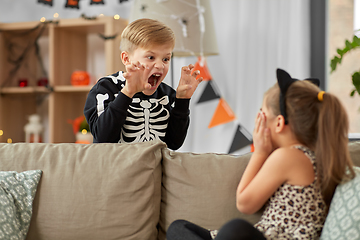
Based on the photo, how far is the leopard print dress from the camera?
1.02m

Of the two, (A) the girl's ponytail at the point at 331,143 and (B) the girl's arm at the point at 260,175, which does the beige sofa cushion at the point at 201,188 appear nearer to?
(B) the girl's arm at the point at 260,175

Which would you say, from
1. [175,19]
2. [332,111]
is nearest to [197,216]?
[332,111]

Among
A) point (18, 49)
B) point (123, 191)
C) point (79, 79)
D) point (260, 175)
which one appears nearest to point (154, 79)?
point (123, 191)

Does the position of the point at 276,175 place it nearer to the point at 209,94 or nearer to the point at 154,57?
the point at 154,57

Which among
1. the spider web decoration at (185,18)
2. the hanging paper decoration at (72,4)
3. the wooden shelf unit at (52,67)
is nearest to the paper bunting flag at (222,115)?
the spider web decoration at (185,18)

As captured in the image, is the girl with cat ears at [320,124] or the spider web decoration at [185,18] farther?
the spider web decoration at [185,18]

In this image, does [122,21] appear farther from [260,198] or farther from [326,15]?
[260,198]

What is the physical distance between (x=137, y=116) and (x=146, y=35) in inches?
12.2

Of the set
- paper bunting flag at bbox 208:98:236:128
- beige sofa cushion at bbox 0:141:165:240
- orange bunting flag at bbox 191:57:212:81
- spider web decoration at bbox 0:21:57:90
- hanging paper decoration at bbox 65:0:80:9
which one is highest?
hanging paper decoration at bbox 65:0:80:9

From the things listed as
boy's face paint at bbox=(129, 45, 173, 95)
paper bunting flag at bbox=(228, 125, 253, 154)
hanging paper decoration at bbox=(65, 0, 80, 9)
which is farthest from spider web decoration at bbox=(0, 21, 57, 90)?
boy's face paint at bbox=(129, 45, 173, 95)

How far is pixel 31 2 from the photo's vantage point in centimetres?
317

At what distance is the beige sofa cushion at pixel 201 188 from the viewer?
1212 millimetres

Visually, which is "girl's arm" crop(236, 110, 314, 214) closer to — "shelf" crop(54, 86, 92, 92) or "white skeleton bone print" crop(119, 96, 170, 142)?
"white skeleton bone print" crop(119, 96, 170, 142)

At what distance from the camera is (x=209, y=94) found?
2.78m
